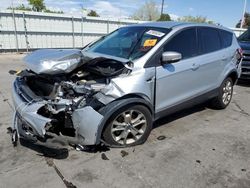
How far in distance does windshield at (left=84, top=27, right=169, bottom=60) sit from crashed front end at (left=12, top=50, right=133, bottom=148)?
0.51 meters

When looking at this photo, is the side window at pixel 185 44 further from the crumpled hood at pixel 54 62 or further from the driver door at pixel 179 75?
the crumpled hood at pixel 54 62

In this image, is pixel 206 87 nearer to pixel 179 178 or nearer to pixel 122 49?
pixel 122 49

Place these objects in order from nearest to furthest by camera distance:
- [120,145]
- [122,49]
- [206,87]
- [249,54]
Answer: [120,145] → [122,49] → [206,87] → [249,54]

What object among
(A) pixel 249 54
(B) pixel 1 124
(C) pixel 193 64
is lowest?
(B) pixel 1 124

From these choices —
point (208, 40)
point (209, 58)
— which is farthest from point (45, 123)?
point (208, 40)

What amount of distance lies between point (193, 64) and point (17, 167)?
310 centimetres

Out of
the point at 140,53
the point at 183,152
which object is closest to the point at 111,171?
the point at 183,152

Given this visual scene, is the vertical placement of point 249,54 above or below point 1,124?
above

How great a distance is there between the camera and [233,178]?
319 cm

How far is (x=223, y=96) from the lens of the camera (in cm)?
562

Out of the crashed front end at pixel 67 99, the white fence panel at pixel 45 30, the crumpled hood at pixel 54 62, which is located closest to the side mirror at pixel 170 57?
the crashed front end at pixel 67 99

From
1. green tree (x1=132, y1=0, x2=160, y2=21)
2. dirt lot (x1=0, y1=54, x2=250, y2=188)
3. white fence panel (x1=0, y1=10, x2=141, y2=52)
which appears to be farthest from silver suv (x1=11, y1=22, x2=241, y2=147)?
green tree (x1=132, y1=0, x2=160, y2=21)

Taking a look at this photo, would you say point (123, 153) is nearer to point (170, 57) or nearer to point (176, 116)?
point (170, 57)

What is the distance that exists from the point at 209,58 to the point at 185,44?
0.74 m
